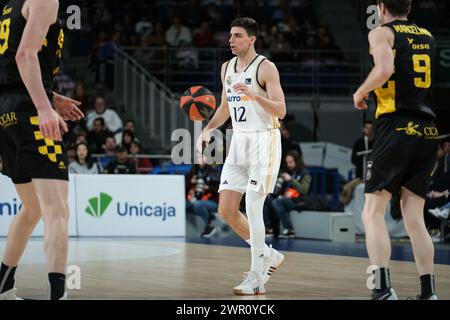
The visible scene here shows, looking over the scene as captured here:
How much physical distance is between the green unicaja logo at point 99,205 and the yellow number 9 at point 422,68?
32.1ft

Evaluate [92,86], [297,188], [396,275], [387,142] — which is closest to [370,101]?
[297,188]

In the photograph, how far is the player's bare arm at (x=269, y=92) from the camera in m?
→ 7.86

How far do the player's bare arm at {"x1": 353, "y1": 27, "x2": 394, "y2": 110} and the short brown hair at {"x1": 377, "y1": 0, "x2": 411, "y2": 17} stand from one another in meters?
0.20

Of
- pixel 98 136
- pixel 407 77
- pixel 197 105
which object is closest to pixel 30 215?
pixel 407 77

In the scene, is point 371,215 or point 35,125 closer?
point 35,125

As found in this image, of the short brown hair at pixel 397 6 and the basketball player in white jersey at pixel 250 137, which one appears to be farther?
the basketball player in white jersey at pixel 250 137

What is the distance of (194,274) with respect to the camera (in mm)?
9516

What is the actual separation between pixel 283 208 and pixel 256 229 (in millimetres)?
8247

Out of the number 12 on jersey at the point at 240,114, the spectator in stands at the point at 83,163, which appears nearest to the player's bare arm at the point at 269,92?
the number 12 on jersey at the point at 240,114

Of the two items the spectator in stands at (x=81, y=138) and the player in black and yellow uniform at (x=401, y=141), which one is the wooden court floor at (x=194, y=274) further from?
the spectator in stands at (x=81, y=138)

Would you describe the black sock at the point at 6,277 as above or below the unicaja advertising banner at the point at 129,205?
above

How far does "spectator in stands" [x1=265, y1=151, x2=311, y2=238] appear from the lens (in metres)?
16.3

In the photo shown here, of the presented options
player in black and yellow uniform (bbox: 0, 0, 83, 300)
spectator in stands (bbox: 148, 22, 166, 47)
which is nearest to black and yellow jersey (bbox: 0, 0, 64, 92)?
player in black and yellow uniform (bbox: 0, 0, 83, 300)

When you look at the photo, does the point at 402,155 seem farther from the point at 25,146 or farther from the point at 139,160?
the point at 139,160
